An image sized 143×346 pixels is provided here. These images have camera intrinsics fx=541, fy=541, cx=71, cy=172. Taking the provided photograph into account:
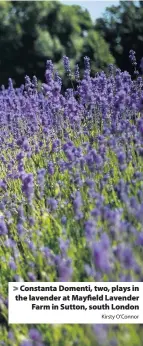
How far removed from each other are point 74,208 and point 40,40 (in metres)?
10.1

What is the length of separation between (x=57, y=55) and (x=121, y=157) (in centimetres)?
1001

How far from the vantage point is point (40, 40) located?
1205 centimetres

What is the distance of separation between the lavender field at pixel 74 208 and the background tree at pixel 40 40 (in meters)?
6.24

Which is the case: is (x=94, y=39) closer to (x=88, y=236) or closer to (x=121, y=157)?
(x=121, y=157)

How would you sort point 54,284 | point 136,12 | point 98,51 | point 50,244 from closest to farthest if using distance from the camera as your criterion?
point 54,284, point 50,244, point 98,51, point 136,12

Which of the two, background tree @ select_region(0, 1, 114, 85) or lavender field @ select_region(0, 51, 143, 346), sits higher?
background tree @ select_region(0, 1, 114, 85)

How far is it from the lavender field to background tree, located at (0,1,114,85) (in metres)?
6.24

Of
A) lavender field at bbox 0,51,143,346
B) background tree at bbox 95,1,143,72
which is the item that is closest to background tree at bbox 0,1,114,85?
background tree at bbox 95,1,143,72

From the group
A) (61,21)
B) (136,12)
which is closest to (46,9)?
(61,21)

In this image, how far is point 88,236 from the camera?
1901 millimetres

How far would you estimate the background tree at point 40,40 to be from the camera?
39.7 ft

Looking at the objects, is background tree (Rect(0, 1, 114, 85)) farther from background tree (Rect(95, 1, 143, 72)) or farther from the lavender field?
the lavender field

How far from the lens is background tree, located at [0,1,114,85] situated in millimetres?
12102

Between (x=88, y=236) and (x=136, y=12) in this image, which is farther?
(x=136, y=12)
